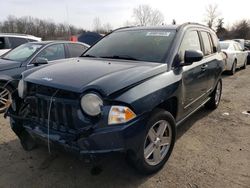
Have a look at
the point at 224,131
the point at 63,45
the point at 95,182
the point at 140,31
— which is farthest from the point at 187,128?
the point at 63,45

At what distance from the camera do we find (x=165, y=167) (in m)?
3.31

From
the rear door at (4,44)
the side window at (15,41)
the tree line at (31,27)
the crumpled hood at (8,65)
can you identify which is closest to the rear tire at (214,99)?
the crumpled hood at (8,65)

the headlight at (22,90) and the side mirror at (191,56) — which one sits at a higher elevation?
the side mirror at (191,56)

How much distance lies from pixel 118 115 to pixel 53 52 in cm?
435

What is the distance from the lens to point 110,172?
3.16 metres

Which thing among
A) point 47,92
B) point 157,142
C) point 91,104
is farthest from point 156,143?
point 47,92

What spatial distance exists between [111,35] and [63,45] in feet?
8.05

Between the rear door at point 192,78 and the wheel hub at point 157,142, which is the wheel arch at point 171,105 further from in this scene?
the wheel hub at point 157,142

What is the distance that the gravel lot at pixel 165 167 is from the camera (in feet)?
9.74

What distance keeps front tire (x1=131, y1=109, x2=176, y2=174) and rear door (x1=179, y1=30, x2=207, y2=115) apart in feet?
2.02

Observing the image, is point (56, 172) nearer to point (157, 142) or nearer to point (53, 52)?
point (157, 142)

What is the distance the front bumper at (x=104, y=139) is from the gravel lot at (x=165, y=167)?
0.14 m

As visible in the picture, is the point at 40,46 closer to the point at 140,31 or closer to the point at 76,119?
the point at 140,31

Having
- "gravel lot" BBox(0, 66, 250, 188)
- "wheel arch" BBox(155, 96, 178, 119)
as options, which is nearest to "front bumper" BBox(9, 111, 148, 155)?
"gravel lot" BBox(0, 66, 250, 188)
